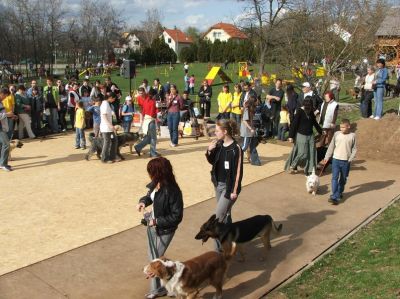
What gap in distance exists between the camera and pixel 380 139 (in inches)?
460

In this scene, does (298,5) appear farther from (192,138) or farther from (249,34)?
(249,34)

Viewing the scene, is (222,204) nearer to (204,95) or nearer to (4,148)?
(4,148)

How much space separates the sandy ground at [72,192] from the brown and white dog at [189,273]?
92.5 inches

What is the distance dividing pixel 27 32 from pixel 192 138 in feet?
134

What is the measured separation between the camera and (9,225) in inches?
270

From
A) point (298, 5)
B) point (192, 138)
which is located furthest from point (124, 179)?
point (298, 5)

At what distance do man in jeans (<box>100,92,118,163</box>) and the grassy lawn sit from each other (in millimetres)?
6299

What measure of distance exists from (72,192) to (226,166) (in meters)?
4.23

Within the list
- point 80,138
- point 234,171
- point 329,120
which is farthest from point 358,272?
point 80,138

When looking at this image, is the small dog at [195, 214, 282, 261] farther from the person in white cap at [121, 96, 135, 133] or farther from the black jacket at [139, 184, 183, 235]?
the person in white cap at [121, 96, 135, 133]

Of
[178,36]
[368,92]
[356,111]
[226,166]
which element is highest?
[178,36]

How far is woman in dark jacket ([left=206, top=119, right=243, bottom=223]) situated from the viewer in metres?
5.41

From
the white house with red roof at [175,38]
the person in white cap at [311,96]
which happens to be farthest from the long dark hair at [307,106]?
the white house with red roof at [175,38]

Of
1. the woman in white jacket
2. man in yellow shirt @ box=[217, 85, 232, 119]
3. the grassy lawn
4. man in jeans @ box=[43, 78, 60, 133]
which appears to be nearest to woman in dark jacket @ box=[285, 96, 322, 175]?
the grassy lawn
